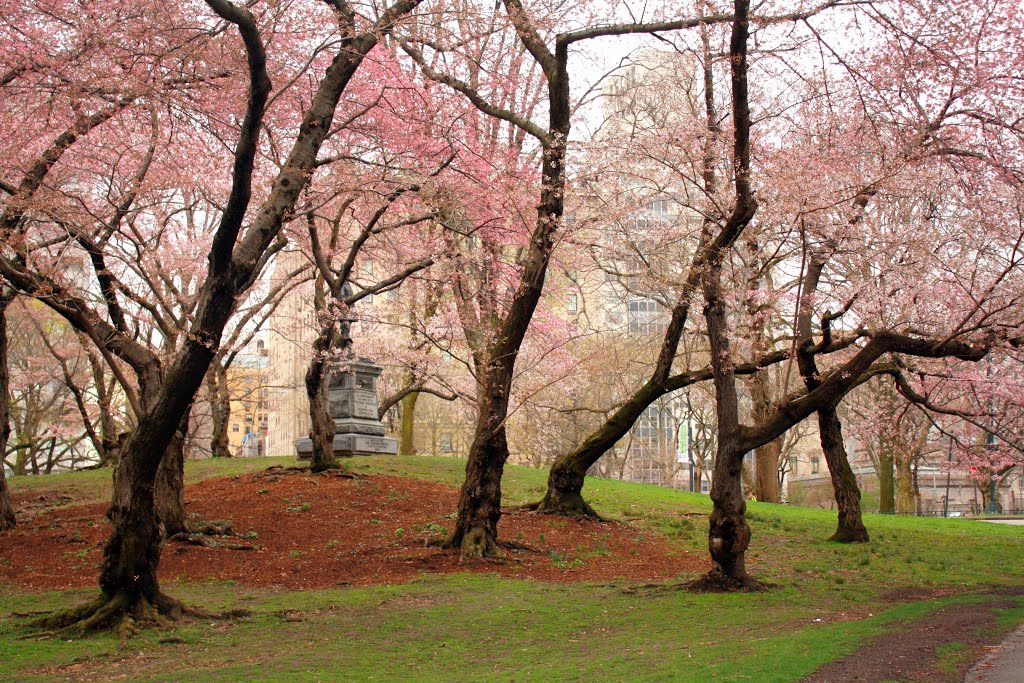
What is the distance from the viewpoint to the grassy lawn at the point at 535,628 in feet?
22.4

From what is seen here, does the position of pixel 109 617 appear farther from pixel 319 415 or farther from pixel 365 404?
pixel 365 404

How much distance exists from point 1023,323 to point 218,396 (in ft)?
59.5

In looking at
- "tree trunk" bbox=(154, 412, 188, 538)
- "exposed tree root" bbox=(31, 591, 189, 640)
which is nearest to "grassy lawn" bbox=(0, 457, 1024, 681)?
"exposed tree root" bbox=(31, 591, 189, 640)

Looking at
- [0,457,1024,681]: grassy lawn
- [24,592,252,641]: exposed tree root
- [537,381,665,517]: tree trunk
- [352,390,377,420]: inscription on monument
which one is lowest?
[0,457,1024,681]: grassy lawn

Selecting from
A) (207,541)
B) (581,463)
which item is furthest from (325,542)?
(581,463)

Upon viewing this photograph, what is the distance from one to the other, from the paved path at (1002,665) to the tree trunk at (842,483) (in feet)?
26.4

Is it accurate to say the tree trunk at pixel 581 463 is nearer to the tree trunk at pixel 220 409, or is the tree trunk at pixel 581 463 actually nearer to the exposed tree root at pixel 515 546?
the exposed tree root at pixel 515 546

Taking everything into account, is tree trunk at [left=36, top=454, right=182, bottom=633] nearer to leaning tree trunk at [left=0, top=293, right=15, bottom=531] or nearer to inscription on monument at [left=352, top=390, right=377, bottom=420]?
leaning tree trunk at [left=0, top=293, right=15, bottom=531]

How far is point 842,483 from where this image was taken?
16188 millimetres

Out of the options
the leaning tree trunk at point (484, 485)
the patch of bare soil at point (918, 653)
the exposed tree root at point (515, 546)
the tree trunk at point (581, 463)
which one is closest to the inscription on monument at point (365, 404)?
the tree trunk at point (581, 463)

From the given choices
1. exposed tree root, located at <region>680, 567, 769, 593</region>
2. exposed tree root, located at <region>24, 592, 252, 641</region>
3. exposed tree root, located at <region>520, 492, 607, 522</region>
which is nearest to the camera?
exposed tree root, located at <region>24, 592, 252, 641</region>

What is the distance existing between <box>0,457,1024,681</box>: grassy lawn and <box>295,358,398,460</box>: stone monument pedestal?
934 centimetres

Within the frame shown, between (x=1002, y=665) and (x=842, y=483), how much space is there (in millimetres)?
9921

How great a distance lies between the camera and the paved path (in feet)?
19.8
